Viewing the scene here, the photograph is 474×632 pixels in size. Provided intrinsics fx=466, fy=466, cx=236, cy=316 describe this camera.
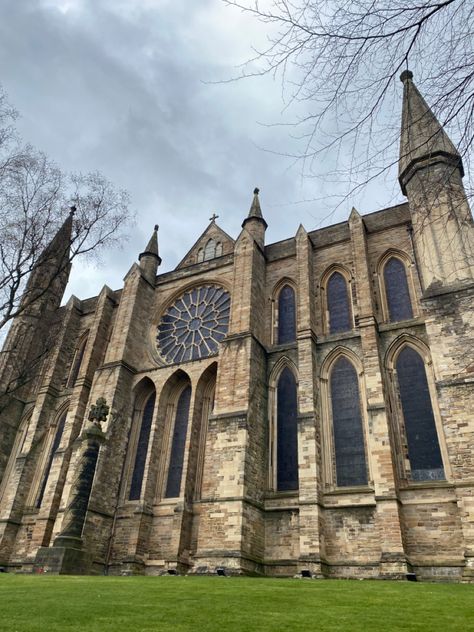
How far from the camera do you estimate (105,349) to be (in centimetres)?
2309

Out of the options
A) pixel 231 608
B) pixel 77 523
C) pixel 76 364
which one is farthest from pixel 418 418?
pixel 76 364

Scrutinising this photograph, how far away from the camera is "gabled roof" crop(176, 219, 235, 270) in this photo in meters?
24.8

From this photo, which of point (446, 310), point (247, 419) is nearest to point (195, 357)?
point (247, 419)

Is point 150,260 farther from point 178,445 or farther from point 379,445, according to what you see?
point 379,445

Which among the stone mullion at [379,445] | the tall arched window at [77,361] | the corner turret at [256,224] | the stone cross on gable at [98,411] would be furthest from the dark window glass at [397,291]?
the tall arched window at [77,361]

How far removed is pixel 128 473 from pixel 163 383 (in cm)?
375

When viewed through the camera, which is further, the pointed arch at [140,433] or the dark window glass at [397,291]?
the pointed arch at [140,433]

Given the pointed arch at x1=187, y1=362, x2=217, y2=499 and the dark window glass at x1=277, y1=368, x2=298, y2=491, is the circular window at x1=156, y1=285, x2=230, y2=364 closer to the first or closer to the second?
the pointed arch at x1=187, y1=362, x2=217, y2=499

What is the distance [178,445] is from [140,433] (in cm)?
200

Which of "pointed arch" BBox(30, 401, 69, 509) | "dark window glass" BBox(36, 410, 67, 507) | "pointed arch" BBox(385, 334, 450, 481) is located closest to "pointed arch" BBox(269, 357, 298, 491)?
"pointed arch" BBox(385, 334, 450, 481)

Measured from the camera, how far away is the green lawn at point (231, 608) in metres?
5.15

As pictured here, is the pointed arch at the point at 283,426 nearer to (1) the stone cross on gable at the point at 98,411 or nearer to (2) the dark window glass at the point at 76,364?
(1) the stone cross on gable at the point at 98,411

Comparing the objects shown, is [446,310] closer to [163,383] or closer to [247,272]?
[247,272]

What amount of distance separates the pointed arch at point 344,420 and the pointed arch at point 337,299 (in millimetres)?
1610
